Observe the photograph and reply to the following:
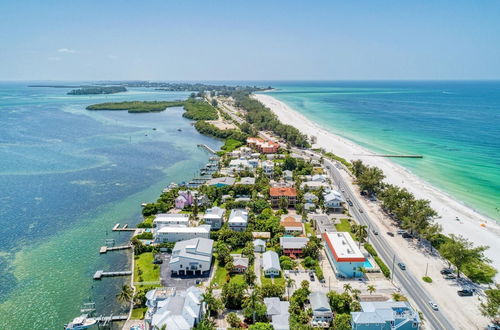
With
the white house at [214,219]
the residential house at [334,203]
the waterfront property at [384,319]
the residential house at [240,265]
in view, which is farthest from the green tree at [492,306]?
the white house at [214,219]

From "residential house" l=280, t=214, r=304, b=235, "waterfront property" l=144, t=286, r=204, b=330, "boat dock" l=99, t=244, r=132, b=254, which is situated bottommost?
"boat dock" l=99, t=244, r=132, b=254

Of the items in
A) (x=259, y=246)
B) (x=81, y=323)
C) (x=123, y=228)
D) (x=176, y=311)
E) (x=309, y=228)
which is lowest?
(x=81, y=323)

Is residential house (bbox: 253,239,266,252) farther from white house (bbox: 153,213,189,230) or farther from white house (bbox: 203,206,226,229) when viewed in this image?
white house (bbox: 153,213,189,230)

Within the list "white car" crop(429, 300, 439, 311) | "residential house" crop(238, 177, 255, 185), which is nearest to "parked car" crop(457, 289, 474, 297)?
"white car" crop(429, 300, 439, 311)

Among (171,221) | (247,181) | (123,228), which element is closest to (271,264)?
(171,221)

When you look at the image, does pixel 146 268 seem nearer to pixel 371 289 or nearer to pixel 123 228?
pixel 123 228

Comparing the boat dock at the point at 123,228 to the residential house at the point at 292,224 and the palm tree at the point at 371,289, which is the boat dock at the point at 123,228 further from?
the palm tree at the point at 371,289
